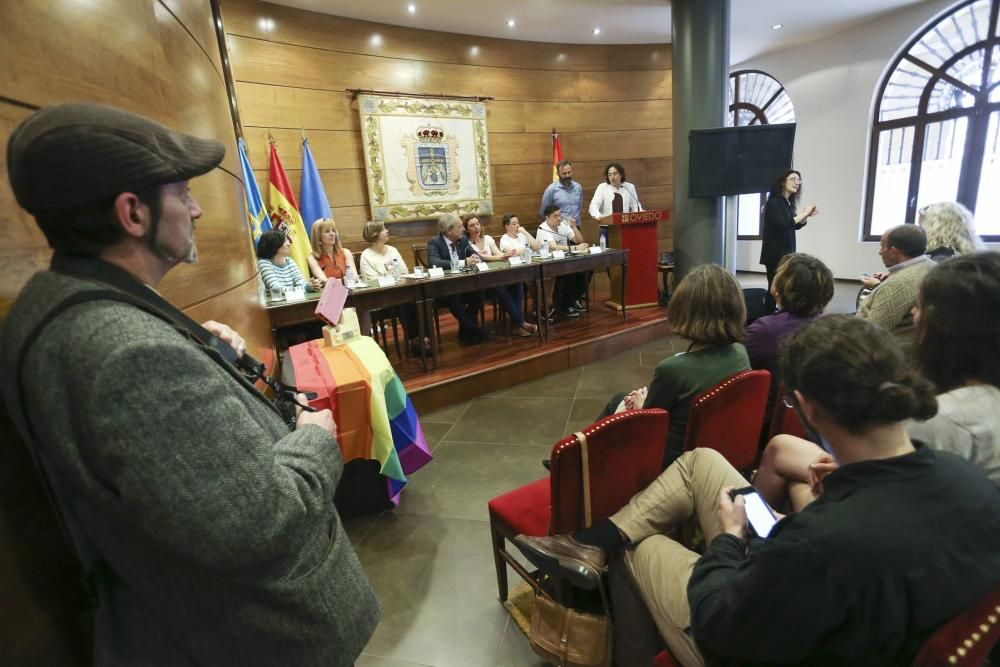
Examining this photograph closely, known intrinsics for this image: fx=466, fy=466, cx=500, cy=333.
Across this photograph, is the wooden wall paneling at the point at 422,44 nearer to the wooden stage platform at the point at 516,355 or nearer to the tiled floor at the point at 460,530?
the wooden stage platform at the point at 516,355

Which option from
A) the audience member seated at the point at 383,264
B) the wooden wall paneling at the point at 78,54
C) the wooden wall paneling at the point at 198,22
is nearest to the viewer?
the wooden wall paneling at the point at 78,54

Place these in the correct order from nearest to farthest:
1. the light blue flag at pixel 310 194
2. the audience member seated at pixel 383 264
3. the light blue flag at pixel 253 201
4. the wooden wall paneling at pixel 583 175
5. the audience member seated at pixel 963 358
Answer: the audience member seated at pixel 963 358 < the audience member seated at pixel 383 264 < the light blue flag at pixel 253 201 < the light blue flag at pixel 310 194 < the wooden wall paneling at pixel 583 175

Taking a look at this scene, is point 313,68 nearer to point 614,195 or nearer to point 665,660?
point 614,195

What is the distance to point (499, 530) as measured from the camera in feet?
5.15

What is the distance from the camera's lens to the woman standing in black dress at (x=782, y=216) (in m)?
4.50

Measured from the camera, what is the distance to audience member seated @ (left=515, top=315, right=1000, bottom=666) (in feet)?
2.08

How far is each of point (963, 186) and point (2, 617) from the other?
27.6 ft

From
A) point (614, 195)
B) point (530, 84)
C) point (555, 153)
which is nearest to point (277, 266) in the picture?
point (614, 195)

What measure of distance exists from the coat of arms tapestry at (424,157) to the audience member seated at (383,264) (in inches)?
58.9

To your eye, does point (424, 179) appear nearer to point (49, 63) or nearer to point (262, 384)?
point (262, 384)

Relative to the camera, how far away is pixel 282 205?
4.70 metres

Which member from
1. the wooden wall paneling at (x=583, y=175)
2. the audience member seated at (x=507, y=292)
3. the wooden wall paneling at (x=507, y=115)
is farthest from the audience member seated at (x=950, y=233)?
the wooden wall paneling at (x=507, y=115)

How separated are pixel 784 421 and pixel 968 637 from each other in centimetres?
113

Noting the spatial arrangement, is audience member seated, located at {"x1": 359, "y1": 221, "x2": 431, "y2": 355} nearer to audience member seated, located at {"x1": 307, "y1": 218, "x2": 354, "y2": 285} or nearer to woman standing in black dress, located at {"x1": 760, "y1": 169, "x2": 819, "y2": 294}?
audience member seated, located at {"x1": 307, "y1": 218, "x2": 354, "y2": 285}
